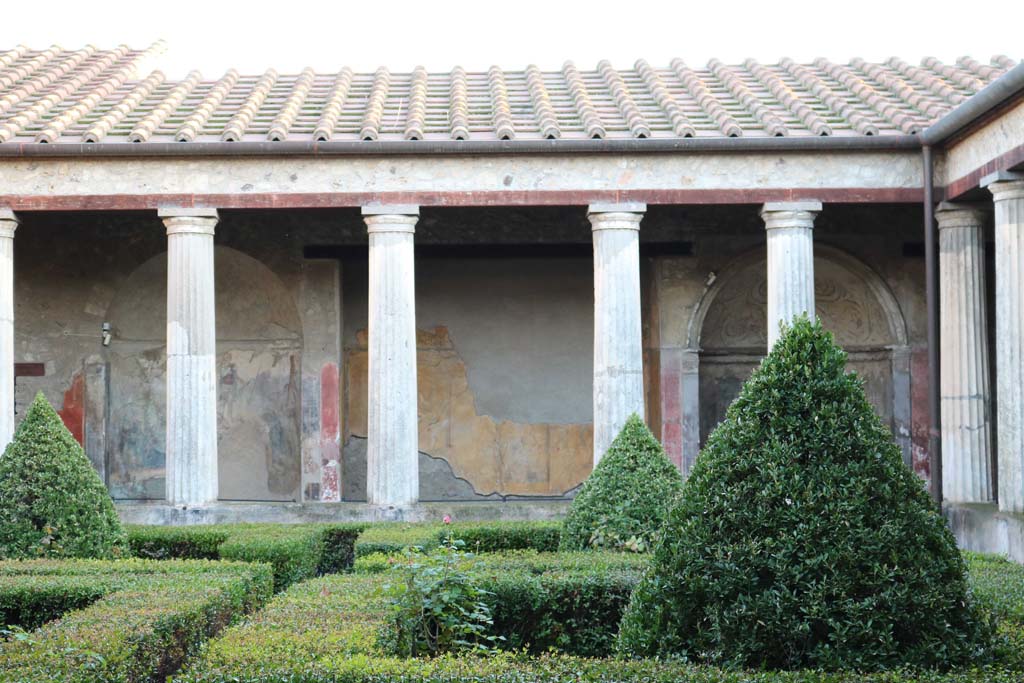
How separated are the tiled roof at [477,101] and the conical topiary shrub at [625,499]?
15.1ft

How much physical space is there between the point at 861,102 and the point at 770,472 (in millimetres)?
9726

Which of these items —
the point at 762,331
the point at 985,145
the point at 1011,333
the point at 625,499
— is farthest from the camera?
the point at 762,331

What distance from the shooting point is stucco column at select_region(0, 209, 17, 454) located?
12445 millimetres

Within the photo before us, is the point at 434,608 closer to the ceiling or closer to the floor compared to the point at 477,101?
closer to the floor

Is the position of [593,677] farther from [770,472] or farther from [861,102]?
[861,102]

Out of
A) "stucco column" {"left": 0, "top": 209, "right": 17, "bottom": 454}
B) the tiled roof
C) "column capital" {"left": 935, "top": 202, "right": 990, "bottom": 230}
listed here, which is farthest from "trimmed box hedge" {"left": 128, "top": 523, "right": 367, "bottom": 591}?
"column capital" {"left": 935, "top": 202, "right": 990, "bottom": 230}

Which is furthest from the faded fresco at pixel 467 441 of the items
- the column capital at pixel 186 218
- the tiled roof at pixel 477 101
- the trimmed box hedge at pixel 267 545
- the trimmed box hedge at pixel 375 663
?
the trimmed box hedge at pixel 375 663

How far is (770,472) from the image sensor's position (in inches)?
190

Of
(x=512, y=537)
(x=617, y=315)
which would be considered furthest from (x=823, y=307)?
(x=512, y=537)

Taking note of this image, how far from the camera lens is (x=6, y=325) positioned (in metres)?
12.6

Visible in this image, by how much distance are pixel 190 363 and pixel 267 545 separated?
12.1 ft

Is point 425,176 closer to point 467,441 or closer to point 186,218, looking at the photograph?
point 186,218

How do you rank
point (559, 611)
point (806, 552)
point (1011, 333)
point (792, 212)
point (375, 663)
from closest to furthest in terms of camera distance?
point (806, 552)
point (375, 663)
point (559, 611)
point (1011, 333)
point (792, 212)

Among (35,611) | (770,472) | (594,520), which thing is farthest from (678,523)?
(35,611)
